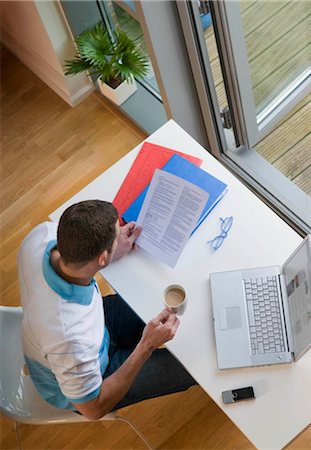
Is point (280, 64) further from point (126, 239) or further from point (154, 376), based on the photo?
point (154, 376)

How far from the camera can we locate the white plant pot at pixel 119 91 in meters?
3.05

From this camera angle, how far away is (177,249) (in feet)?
6.24

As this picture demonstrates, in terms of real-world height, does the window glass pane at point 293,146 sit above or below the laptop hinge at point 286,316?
below

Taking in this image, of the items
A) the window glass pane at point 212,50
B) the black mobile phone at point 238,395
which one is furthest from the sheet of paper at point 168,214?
the window glass pane at point 212,50

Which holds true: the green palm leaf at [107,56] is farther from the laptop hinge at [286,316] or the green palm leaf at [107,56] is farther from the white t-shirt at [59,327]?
the laptop hinge at [286,316]

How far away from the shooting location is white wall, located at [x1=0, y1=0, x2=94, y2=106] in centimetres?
291

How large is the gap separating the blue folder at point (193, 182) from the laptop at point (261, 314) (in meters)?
0.25

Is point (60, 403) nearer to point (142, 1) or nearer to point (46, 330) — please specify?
point (46, 330)

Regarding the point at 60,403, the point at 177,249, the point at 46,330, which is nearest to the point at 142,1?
the point at 177,249

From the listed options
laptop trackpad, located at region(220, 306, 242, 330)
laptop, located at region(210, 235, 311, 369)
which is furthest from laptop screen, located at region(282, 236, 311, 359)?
laptop trackpad, located at region(220, 306, 242, 330)

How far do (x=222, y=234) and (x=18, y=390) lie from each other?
0.79m

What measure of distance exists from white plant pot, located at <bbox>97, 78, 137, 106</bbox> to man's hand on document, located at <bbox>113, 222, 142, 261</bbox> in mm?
1263

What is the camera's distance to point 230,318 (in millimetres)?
1772

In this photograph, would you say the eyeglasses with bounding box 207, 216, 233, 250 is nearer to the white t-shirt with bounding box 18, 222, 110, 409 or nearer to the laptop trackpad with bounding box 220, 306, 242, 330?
the laptop trackpad with bounding box 220, 306, 242, 330
